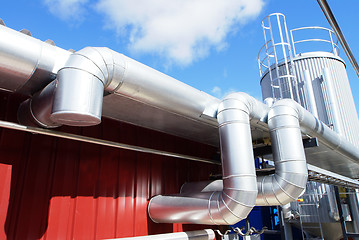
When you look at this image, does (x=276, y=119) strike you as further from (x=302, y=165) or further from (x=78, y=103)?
(x=78, y=103)

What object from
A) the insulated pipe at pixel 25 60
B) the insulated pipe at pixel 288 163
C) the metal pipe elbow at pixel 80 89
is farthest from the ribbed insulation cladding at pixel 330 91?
the insulated pipe at pixel 25 60

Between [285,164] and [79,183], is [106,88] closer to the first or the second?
[79,183]

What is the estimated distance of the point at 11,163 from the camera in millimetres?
2611

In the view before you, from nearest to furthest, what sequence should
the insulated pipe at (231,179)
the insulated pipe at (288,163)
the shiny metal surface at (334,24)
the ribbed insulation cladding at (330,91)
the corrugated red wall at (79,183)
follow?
the shiny metal surface at (334,24) < the corrugated red wall at (79,183) < the insulated pipe at (231,179) < the insulated pipe at (288,163) < the ribbed insulation cladding at (330,91)

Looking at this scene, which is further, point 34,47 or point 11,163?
point 11,163

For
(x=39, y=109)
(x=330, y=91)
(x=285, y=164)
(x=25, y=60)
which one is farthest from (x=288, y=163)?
(x=330, y=91)

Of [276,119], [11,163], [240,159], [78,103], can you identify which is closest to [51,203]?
[11,163]

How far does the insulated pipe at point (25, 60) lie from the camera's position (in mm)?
1878

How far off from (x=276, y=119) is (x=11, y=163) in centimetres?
318

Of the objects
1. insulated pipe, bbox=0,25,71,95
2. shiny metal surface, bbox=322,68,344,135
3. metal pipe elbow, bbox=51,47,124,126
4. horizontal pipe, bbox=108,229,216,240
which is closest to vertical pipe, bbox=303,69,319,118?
shiny metal surface, bbox=322,68,344,135

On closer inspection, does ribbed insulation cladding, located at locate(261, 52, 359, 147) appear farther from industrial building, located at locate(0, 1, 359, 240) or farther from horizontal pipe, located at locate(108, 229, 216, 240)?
horizontal pipe, located at locate(108, 229, 216, 240)

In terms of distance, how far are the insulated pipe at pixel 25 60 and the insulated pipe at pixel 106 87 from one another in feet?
0.74

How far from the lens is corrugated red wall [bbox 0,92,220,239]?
260 cm

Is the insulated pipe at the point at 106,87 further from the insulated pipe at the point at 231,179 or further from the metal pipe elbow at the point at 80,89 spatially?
the insulated pipe at the point at 231,179
